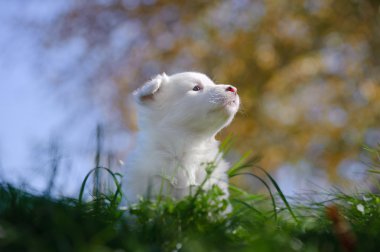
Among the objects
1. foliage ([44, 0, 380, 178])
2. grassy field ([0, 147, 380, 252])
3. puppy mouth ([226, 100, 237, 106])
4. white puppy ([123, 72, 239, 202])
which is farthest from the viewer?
foliage ([44, 0, 380, 178])

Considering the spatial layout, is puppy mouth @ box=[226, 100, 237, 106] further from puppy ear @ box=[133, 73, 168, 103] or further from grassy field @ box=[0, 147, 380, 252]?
grassy field @ box=[0, 147, 380, 252]

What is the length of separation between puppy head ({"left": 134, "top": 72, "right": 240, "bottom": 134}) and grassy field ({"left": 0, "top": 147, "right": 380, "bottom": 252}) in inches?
31.8

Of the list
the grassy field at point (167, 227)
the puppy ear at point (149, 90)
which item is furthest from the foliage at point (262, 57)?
the grassy field at point (167, 227)

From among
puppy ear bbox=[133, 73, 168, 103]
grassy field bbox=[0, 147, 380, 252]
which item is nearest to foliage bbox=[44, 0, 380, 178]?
puppy ear bbox=[133, 73, 168, 103]

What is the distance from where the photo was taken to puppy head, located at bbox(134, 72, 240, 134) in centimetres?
310

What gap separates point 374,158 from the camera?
312cm

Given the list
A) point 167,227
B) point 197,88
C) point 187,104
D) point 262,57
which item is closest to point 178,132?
point 187,104

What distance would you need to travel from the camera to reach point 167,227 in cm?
197

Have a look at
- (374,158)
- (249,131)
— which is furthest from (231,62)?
(374,158)

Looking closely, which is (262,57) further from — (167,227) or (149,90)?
(167,227)

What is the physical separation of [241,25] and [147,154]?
7927 mm

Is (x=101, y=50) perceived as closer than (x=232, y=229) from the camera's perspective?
No

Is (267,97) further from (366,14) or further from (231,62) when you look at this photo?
(366,14)

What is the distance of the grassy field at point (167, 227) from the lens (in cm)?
169
